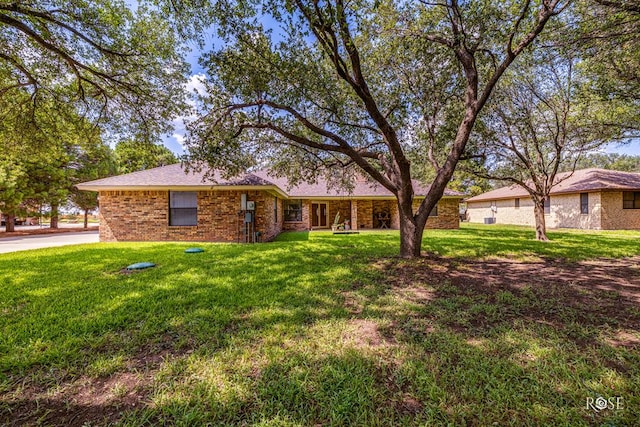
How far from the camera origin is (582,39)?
238 inches

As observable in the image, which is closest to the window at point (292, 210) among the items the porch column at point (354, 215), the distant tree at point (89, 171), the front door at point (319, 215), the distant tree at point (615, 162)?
the front door at point (319, 215)

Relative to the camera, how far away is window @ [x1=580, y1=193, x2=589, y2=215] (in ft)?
56.7

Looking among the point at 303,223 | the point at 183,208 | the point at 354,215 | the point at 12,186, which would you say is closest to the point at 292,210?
the point at 303,223

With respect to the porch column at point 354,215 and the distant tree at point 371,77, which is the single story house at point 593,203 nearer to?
the porch column at point 354,215

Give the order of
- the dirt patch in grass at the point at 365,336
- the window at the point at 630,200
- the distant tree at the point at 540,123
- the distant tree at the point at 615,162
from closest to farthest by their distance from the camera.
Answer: the dirt patch in grass at the point at 365,336 → the distant tree at the point at 540,123 → the window at the point at 630,200 → the distant tree at the point at 615,162

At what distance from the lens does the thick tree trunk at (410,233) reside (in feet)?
22.6

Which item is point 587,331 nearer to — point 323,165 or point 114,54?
point 323,165

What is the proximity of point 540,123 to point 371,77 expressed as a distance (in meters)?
8.10

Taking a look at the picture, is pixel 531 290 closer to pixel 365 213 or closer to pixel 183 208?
Result: pixel 183 208

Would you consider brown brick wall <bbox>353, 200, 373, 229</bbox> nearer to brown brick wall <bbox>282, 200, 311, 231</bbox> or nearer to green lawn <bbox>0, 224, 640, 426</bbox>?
brown brick wall <bbox>282, 200, 311, 231</bbox>

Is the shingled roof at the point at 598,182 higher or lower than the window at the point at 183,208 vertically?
higher

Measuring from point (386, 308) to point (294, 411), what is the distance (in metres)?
2.18

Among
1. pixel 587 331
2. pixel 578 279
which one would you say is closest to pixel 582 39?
pixel 578 279

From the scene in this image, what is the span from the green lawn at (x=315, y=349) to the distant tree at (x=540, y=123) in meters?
7.00
